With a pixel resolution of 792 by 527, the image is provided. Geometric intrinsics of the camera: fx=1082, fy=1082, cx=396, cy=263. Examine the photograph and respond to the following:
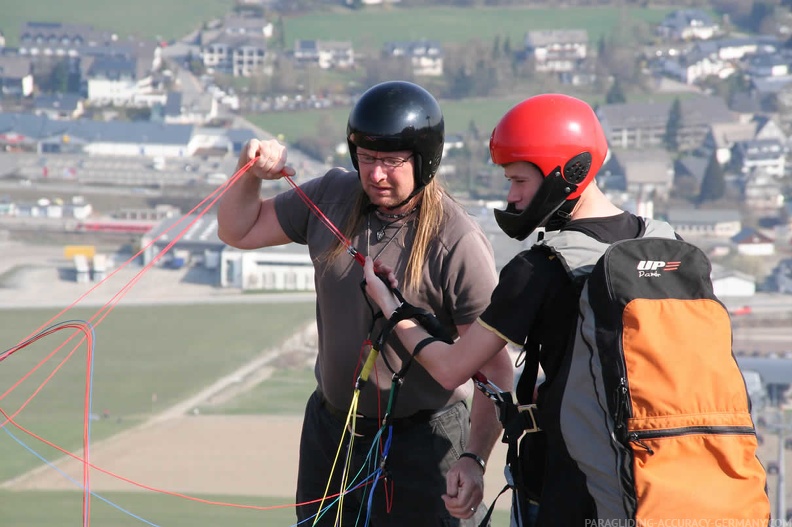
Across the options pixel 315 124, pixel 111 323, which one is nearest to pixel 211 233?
pixel 111 323

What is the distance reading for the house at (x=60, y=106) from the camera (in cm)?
5622

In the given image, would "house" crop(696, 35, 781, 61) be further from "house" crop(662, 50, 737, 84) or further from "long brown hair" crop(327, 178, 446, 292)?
"long brown hair" crop(327, 178, 446, 292)

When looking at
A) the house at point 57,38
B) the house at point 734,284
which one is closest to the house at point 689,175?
the house at point 734,284

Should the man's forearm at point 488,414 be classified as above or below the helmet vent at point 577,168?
below

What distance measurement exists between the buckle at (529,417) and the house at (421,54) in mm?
60212

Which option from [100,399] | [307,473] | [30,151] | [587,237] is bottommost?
[30,151]

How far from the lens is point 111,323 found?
26109mm

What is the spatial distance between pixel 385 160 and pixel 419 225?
0.17 metres

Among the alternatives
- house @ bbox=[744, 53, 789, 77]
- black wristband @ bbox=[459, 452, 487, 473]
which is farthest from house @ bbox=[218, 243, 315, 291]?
house @ bbox=[744, 53, 789, 77]

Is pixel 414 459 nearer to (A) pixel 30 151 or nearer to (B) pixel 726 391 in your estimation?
(B) pixel 726 391

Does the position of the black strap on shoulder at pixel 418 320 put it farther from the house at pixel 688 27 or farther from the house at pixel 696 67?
the house at pixel 688 27

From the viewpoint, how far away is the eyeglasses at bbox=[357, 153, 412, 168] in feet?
8.09

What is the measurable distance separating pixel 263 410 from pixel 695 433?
18.1 m

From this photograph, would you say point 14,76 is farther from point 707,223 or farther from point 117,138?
point 707,223
